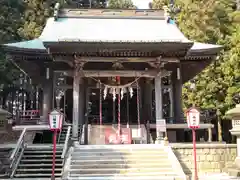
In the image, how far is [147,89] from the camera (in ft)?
60.3

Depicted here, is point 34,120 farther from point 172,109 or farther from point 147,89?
point 172,109

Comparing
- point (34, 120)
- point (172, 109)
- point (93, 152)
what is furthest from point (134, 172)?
Answer: point (34, 120)

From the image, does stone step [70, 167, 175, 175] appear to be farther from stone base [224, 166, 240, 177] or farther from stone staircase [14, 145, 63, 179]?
stone base [224, 166, 240, 177]

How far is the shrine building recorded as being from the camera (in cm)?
1452

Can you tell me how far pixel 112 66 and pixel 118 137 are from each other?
12.6 feet

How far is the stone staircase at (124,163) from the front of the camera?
1083 cm

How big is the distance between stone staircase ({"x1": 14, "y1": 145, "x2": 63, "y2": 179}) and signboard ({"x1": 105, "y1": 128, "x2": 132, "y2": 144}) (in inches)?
129

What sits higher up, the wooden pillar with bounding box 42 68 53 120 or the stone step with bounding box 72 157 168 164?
the wooden pillar with bounding box 42 68 53 120

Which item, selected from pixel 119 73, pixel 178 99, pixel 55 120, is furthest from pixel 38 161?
pixel 178 99

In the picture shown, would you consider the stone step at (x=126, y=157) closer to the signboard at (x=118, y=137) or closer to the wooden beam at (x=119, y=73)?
the signboard at (x=118, y=137)

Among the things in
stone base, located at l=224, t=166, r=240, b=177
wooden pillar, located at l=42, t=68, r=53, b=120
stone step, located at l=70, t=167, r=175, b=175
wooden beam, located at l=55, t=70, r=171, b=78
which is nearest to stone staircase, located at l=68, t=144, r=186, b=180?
stone step, located at l=70, t=167, r=175, b=175

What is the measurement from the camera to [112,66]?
54.4ft

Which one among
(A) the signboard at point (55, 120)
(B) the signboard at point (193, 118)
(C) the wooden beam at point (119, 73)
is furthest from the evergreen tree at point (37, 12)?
(B) the signboard at point (193, 118)

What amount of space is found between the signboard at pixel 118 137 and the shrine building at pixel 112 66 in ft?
1.08
